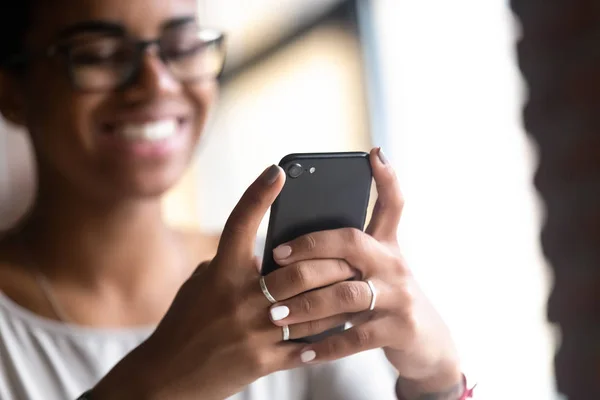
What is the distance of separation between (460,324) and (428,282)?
0.04 meters

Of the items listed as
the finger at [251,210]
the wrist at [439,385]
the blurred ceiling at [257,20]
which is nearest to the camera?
the finger at [251,210]

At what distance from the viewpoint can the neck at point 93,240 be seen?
54 centimetres

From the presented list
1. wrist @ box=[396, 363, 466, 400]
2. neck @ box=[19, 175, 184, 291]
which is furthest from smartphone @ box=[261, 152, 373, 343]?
neck @ box=[19, 175, 184, 291]

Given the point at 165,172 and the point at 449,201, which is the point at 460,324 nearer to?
the point at 449,201

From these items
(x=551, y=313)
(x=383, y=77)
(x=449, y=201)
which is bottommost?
(x=551, y=313)

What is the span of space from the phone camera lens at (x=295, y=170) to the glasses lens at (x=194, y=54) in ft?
0.66

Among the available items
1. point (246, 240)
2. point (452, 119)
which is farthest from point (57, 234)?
point (452, 119)

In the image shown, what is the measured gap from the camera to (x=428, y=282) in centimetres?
51

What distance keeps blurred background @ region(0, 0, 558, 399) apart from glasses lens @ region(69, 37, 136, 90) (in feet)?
0.33

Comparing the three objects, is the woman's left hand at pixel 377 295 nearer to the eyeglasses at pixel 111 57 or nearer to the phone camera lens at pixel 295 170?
the phone camera lens at pixel 295 170

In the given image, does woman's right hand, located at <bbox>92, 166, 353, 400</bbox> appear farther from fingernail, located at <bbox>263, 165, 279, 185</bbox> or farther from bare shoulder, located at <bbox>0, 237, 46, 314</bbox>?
bare shoulder, located at <bbox>0, 237, 46, 314</bbox>

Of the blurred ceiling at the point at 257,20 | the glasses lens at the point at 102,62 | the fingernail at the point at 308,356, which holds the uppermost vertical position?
the blurred ceiling at the point at 257,20

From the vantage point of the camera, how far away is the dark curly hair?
50cm

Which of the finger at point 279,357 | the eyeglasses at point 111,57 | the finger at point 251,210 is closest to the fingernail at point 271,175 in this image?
the finger at point 251,210
